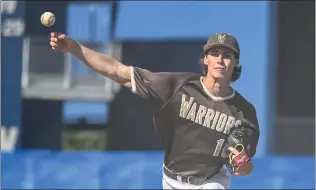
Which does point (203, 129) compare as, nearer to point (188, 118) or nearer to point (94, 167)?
point (188, 118)

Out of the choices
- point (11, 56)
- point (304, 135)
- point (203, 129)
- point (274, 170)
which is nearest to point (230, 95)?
point (203, 129)

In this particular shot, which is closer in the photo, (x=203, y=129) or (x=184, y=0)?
(x=203, y=129)

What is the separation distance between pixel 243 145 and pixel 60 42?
97 cm

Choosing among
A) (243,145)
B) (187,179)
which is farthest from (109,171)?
(243,145)

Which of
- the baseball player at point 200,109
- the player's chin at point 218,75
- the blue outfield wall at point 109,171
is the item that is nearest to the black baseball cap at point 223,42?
the baseball player at point 200,109

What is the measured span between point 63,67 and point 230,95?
24.8 ft

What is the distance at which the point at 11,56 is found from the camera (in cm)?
816

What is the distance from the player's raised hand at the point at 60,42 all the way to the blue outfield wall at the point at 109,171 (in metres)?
3.47

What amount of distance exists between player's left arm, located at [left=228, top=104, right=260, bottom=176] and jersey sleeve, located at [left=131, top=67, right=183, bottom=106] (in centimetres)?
36

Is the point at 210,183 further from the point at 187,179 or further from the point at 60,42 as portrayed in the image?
the point at 60,42

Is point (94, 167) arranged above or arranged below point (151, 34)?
below

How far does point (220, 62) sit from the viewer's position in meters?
3.25

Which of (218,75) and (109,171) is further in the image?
(109,171)

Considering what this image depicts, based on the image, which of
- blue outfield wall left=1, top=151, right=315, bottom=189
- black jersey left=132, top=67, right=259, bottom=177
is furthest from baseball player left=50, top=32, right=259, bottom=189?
blue outfield wall left=1, top=151, right=315, bottom=189
